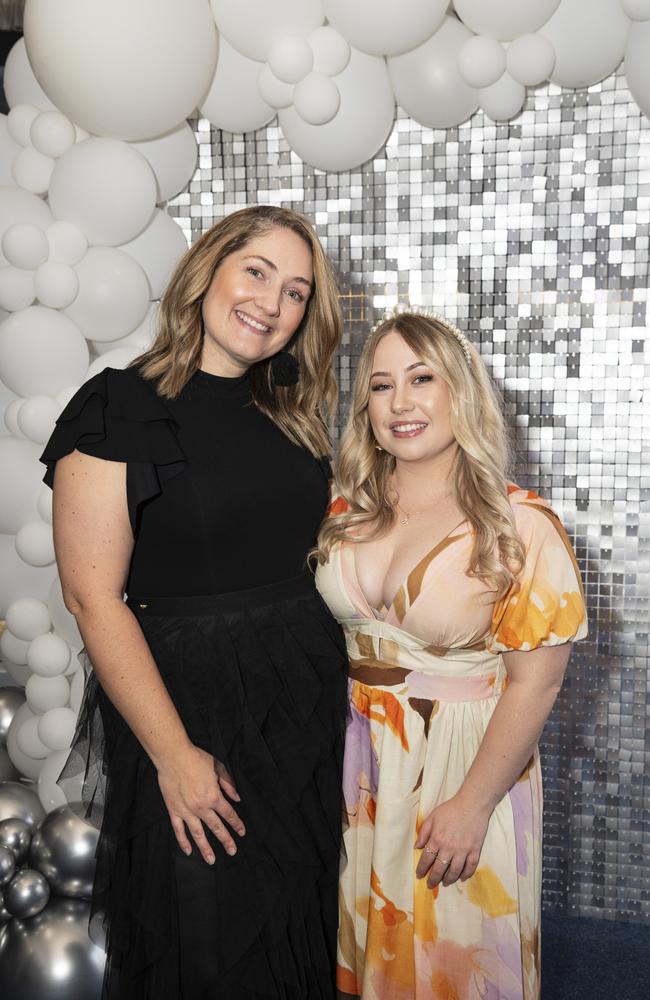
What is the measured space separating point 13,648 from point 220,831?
1.38 meters

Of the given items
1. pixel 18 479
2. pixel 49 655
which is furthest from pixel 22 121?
pixel 49 655

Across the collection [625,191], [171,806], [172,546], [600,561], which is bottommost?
[171,806]

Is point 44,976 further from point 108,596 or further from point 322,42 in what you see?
point 322,42

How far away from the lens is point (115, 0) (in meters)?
2.21

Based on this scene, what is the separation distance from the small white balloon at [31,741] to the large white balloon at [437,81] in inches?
82.0

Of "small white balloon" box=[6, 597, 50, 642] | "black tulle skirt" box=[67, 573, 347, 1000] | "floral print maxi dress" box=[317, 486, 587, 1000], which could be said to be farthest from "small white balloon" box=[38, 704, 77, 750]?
→ "floral print maxi dress" box=[317, 486, 587, 1000]

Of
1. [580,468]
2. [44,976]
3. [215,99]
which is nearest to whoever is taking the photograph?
[44,976]

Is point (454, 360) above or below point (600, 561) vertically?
above

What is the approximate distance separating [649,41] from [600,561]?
1.45m

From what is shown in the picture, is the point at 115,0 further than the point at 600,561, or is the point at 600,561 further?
the point at 600,561

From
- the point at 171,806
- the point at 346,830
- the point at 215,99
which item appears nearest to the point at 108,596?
the point at 171,806

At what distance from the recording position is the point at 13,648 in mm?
2725

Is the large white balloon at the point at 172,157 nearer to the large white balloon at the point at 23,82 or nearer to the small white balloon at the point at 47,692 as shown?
the large white balloon at the point at 23,82

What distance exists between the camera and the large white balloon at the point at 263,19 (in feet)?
7.81
